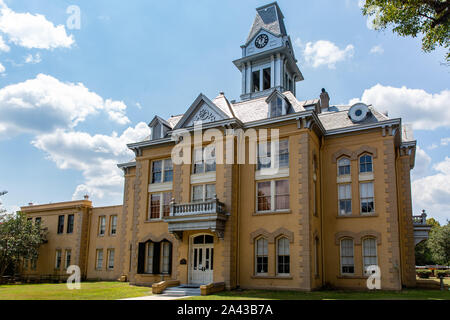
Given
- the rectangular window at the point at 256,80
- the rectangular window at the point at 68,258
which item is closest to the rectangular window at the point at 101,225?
the rectangular window at the point at 68,258

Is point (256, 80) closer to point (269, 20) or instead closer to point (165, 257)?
point (269, 20)

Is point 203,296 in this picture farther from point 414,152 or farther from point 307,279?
point 414,152

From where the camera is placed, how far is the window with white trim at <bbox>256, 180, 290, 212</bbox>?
24594mm

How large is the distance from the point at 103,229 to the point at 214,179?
1798 cm

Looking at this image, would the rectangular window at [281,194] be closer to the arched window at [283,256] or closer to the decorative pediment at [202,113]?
the arched window at [283,256]

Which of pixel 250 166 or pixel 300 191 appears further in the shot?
pixel 250 166

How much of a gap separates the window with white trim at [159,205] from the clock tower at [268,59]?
45.2ft

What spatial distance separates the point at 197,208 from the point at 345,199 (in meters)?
9.46

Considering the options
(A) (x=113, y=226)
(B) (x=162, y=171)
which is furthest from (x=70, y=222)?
(B) (x=162, y=171)

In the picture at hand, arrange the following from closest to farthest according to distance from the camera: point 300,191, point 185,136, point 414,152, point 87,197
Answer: point 300,191, point 185,136, point 414,152, point 87,197

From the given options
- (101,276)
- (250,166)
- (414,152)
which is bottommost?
(101,276)

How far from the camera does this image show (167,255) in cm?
2833

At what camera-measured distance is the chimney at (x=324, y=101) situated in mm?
Answer: 33306
